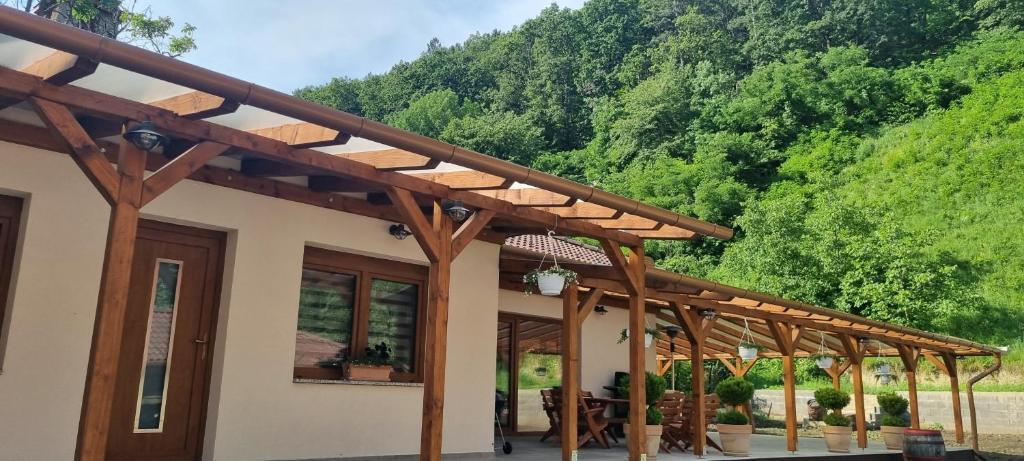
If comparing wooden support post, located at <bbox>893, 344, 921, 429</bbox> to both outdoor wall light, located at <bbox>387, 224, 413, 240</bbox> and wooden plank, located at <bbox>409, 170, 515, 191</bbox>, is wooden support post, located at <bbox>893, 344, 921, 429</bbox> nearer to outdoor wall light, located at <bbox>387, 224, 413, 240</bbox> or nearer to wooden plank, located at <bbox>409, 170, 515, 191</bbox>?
outdoor wall light, located at <bbox>387, 224, 413, 240</bbox>

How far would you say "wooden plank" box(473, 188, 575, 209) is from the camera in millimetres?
6004

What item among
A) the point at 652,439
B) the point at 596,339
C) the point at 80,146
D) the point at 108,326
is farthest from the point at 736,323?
the point at 80,146

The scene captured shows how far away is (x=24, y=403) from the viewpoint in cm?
500

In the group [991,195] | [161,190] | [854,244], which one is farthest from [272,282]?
[991,195]

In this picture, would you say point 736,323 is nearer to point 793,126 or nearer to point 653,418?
point 653,418

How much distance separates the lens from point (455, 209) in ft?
17.9

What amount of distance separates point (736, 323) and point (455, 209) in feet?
27.5

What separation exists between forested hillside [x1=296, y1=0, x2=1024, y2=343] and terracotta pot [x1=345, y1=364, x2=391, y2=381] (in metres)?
20.3

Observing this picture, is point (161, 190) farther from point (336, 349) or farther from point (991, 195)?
point (991, 195)

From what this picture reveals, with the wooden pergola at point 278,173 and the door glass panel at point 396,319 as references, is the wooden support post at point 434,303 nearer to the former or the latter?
the wooden pergola at point 278,173

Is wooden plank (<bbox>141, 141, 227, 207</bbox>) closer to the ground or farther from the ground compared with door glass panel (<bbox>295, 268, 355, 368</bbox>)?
farther from the ground

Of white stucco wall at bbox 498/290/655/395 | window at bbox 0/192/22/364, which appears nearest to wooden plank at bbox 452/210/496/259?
window at bbox 0/192/22/364

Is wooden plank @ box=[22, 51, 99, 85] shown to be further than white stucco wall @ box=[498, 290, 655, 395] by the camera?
No

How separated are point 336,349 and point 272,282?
1.02 metres
